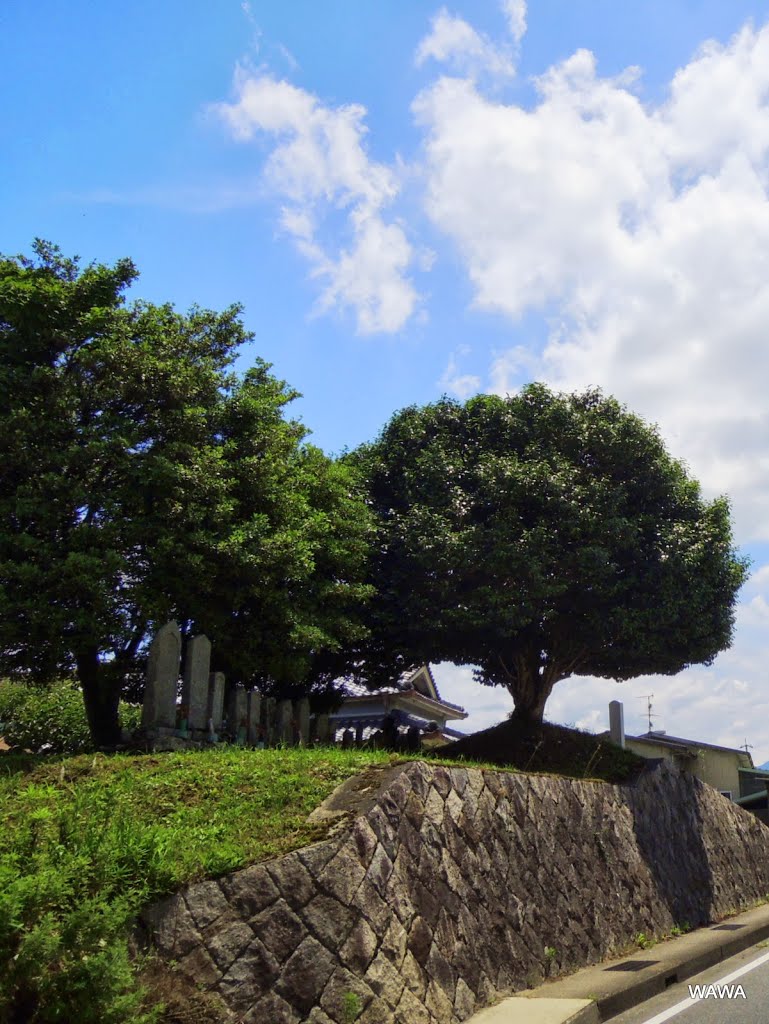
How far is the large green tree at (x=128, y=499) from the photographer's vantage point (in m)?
11.7

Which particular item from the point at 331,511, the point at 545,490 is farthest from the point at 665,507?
the point at 331,511

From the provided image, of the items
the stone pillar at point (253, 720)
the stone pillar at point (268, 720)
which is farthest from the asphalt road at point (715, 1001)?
the stone pillar at point (268, 720)

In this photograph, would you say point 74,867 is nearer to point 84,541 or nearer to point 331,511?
point 84,541

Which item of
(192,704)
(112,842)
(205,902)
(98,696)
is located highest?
(98,696)

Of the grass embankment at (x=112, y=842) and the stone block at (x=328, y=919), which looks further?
the stone block at (x=328, y=919)

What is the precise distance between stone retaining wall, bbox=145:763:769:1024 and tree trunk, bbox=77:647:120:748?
20.1 feet

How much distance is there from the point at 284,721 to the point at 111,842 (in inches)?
351

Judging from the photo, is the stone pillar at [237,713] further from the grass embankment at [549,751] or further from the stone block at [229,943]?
the stone block at [229,943]

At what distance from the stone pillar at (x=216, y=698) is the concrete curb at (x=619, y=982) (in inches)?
227

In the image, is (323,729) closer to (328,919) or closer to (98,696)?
(98,696)

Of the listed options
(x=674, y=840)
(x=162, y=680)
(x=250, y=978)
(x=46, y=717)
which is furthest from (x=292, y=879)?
(x=46, y=717)

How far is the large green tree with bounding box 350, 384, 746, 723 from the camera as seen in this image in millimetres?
16812

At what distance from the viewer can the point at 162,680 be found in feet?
39.4

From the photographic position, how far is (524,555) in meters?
16.4
